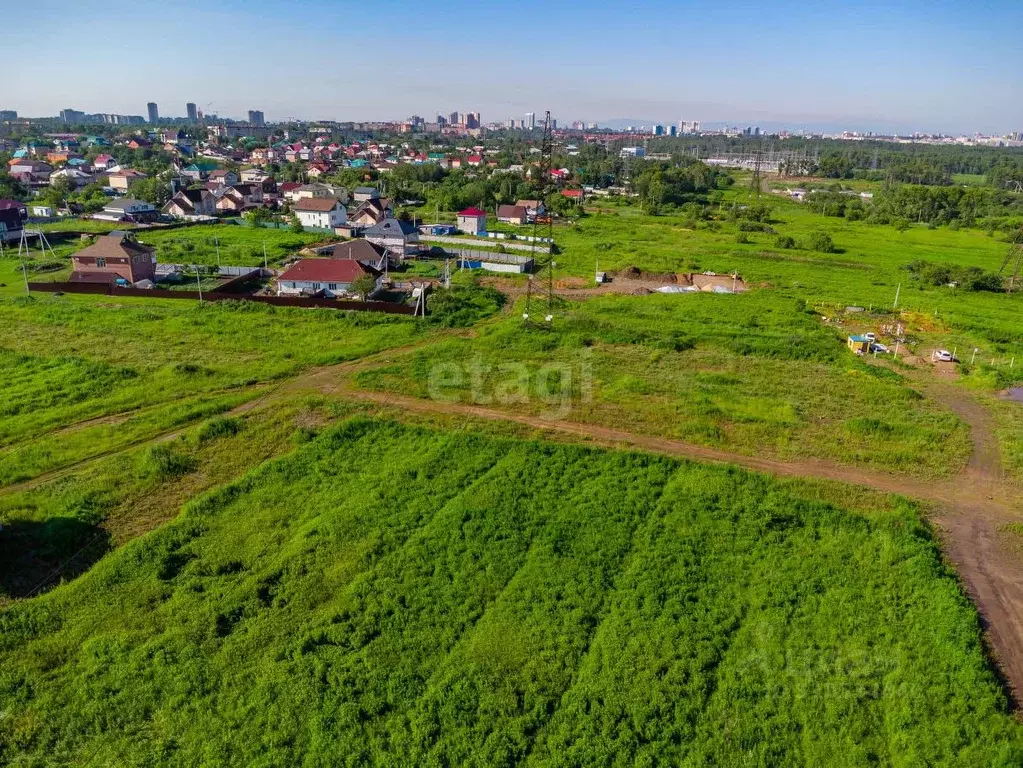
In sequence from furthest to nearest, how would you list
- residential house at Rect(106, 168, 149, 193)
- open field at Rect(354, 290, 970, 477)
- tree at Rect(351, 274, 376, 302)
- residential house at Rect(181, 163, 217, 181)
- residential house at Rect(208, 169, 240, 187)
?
residential house at Rect(181, 163, 217, 181), residential house at Rect(208, 169, 240, 187), residential house at Rect(106, 168, 149, 193), tree at Rect(351, 274, 376, 302), open field at Rect(354, 290, 970, 477)

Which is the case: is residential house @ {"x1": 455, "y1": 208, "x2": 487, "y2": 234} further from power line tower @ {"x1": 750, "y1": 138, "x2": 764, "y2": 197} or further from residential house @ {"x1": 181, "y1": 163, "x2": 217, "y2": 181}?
residential house @ {"x1": 181, "y1": 163, "x2": 217, "y2": 181}

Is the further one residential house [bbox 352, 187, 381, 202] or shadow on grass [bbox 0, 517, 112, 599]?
residential house [bbox 352, 187, 381, 202]

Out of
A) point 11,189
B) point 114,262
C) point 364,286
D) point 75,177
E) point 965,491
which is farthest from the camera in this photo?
point 75,177

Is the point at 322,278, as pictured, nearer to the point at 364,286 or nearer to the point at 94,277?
the point at 364,286

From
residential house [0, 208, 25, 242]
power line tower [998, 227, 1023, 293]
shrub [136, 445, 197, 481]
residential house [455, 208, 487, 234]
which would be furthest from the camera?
residential house [455, 208, 487, 234]

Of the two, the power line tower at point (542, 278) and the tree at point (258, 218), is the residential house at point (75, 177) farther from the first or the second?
the power line tower at point (542, 278)

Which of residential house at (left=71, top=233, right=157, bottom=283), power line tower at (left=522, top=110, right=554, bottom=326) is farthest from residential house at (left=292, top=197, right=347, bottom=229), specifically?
residential house at (left=71, top=233, right=157, bottom=283)

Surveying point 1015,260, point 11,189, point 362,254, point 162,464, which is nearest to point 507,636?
point 162,464
